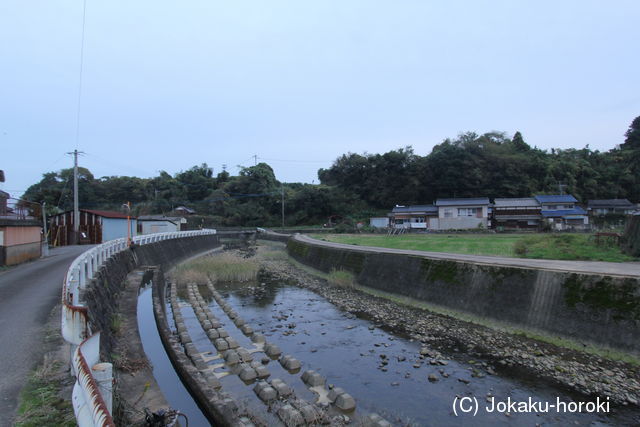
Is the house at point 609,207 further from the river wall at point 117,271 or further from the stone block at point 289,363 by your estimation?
the stone block at point 289,363

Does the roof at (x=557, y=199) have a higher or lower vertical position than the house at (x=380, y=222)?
higher

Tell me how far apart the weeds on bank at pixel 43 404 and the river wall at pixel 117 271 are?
1381 mm

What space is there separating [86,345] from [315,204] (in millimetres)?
68329

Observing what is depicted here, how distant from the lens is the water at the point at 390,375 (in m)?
7.94

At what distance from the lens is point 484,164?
65.9 metres

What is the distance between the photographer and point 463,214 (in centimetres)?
5409

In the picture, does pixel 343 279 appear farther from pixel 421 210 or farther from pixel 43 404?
pixel 421 210

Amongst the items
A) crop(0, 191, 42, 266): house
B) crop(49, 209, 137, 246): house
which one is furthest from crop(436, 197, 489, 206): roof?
crop(0, 191, 42, 266): house

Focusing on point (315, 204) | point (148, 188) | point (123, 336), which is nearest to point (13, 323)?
point (123, 336)

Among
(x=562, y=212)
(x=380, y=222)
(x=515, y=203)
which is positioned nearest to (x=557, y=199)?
(x=562, y=212)

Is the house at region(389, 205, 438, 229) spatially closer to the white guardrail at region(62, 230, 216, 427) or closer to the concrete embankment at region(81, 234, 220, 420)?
the concrete embankment at region(81, 234, 220, 420)

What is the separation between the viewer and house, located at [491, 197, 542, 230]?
2010 inches

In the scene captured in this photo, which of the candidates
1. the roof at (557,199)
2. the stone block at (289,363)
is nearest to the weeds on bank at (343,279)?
the stone block at (289,363)

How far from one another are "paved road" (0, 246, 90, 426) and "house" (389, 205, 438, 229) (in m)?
48.0
